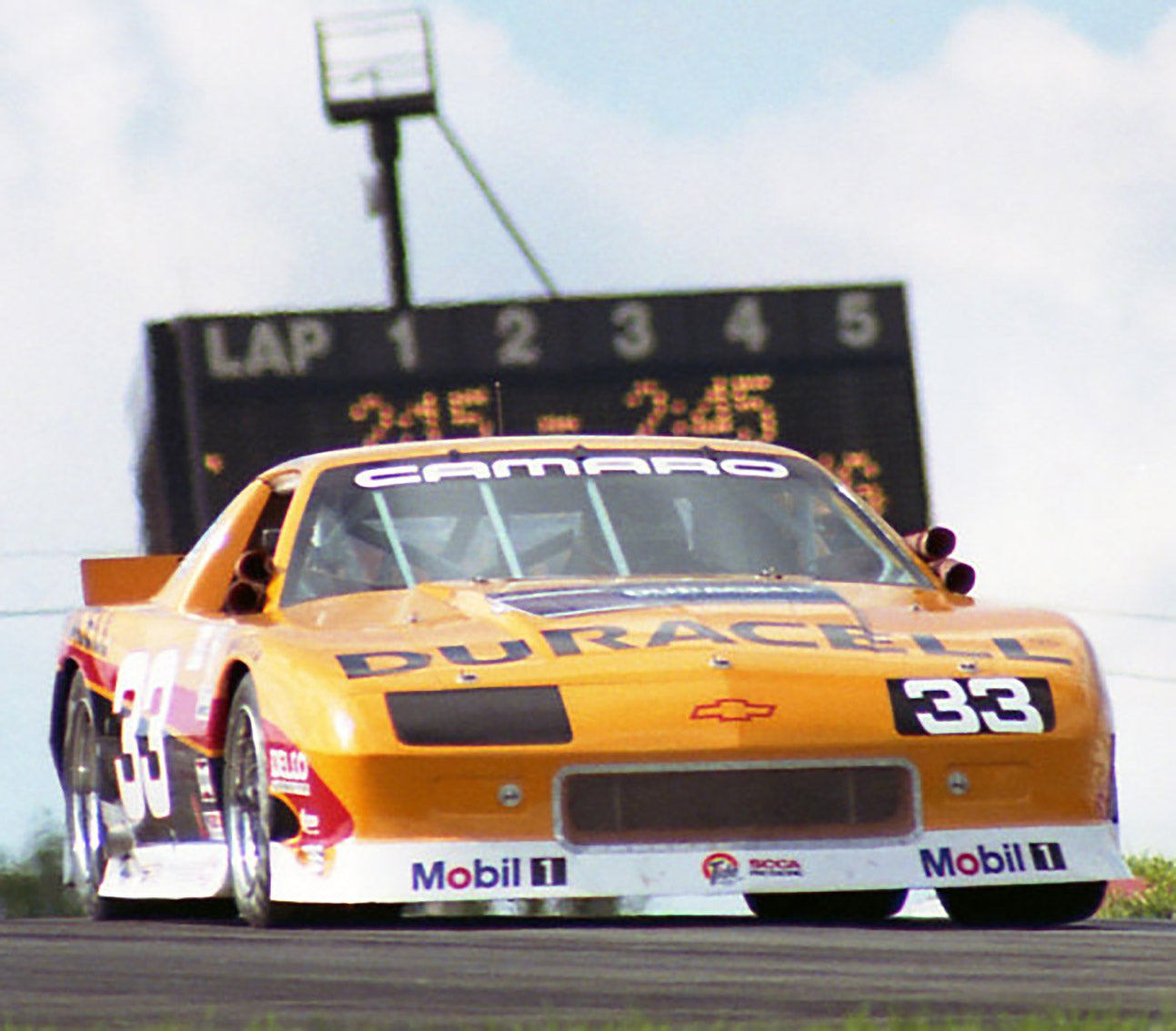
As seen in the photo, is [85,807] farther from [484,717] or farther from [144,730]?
[484,717]

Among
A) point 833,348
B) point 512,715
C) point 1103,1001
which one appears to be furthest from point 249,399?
point 1103,1001

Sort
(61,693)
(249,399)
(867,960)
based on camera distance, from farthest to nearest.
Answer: (249,399)
(61,693)
(867,960)

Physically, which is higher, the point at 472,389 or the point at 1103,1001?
the point at 472,389

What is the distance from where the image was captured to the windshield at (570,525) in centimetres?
851

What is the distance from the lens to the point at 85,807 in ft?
33.7

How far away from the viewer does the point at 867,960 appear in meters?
6.30

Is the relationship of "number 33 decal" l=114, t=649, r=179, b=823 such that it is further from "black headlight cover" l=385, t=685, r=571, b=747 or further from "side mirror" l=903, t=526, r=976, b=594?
"side mirror" l=903, t=526, r=976, b=594

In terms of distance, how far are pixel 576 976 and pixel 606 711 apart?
1487 millimetres

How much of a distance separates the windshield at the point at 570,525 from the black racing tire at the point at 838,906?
1.10 metres

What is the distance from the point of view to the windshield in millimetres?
8508

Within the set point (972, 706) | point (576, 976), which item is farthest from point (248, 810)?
point (576, 976)

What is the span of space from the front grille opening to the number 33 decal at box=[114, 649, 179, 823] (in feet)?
6.08

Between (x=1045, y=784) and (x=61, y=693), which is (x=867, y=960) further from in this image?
(x=61, y=693)

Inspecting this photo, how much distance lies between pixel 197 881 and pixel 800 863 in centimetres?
207
